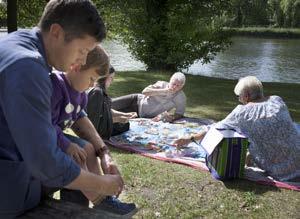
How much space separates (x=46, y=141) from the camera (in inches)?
61.9

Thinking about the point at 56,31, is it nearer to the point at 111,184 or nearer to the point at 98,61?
the point at 111,184

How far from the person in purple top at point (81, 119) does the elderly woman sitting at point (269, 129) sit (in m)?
2.21

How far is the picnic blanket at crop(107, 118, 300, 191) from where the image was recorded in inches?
184

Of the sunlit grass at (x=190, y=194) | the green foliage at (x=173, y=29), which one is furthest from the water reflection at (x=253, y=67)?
the sunlit grass at (x=190, y=194)

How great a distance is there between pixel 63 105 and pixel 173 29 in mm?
14172

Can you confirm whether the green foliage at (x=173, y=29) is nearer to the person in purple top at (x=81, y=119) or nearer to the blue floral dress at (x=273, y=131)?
the blue floral dress at (x=273, y=131)

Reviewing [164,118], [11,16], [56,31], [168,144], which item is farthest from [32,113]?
[11,16]

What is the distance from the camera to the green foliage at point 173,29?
16328 millimetres

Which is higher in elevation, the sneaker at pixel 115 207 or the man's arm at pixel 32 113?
the man's arm at pixel 32 113

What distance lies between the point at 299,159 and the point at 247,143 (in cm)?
61

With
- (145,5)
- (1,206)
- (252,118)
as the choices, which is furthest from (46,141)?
(145,5)

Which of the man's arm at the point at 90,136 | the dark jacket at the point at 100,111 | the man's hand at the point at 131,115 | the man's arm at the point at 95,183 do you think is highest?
the man's arm at the point at 95,183

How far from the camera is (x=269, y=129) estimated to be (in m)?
4.59

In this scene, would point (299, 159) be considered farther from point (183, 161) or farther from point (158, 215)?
point (158, 215)
